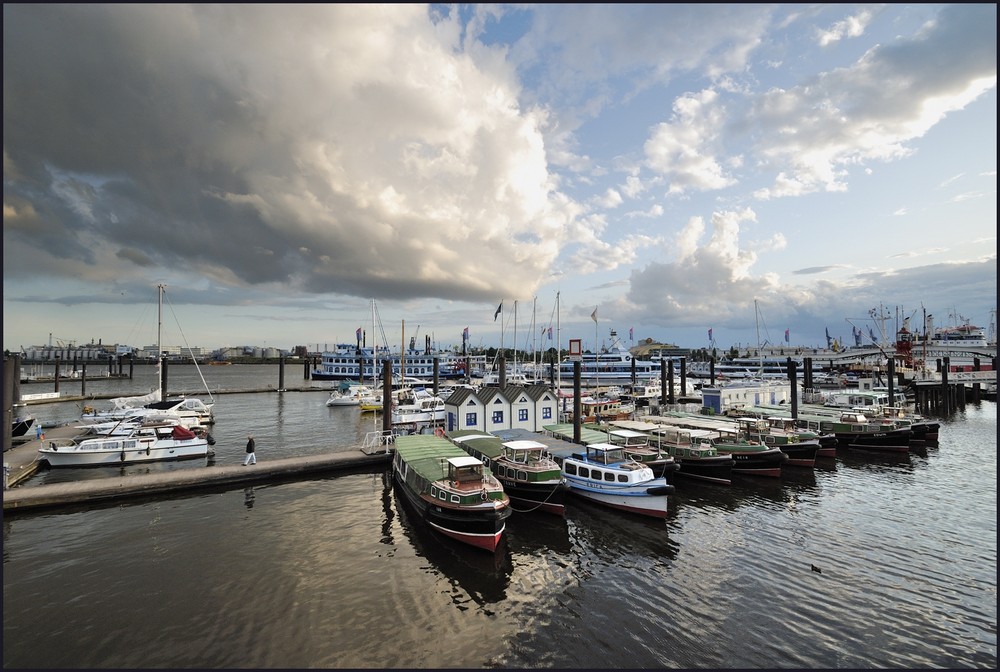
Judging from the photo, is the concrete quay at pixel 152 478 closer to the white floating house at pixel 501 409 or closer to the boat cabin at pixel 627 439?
the white floating house at pixel 501 409

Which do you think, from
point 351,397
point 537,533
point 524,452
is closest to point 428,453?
point 524,452

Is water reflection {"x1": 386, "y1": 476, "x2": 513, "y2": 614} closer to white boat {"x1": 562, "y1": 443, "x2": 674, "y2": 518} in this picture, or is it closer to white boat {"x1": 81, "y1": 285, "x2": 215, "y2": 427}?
white boat {"x1": 562, "y1": 443, "x2": 674, "y2": 518}

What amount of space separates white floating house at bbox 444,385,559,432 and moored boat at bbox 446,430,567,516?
14299mm

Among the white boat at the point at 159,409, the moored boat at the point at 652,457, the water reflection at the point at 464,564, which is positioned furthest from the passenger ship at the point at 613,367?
the water reflection at the point at 464,564

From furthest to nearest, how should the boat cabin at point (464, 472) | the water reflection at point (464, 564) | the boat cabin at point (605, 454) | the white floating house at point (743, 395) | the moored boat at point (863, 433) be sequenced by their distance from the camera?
the white floating house at point (743, 395), the moored boat at point (863, 433), the boat cabin at point (605, 454), the boat cabin at point (464, 472), the water reflection at point (464, 564)

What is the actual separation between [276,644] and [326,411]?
227ft

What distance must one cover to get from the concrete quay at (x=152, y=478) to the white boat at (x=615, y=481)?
63.0 feet

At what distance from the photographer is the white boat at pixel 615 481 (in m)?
27.7

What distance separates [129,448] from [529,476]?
128 feet

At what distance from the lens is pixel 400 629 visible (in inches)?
642

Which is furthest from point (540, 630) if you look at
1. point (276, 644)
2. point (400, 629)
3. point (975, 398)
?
point (975, 398)

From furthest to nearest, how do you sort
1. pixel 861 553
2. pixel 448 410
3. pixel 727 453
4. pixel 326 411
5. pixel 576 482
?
pixel 326 411
pixel 448 410
pixel 727 453
pixel 576 482
pixel 861 553

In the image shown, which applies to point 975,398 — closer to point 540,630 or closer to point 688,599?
point 688,599

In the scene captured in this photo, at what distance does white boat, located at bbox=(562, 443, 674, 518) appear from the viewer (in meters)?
27.7
